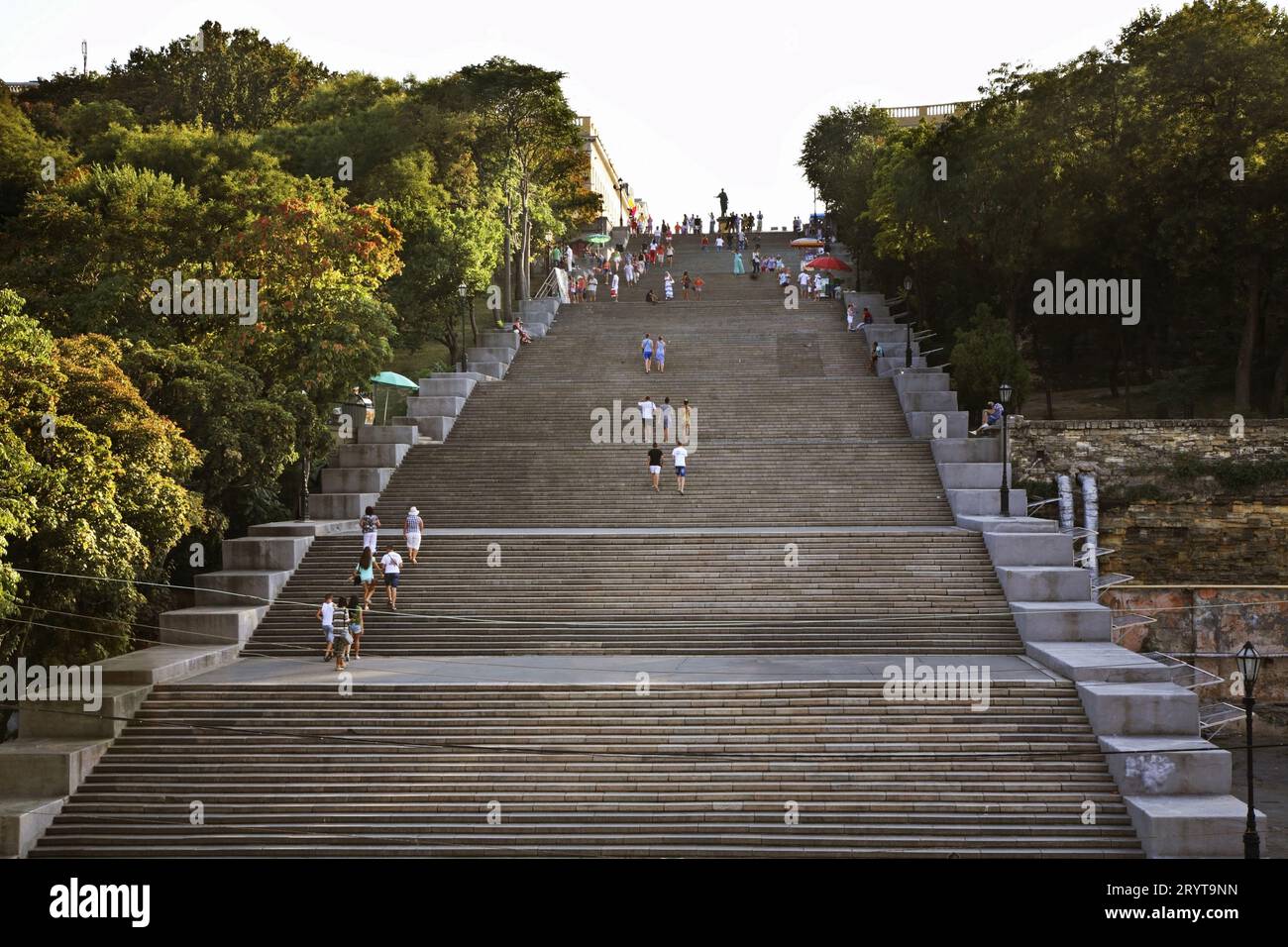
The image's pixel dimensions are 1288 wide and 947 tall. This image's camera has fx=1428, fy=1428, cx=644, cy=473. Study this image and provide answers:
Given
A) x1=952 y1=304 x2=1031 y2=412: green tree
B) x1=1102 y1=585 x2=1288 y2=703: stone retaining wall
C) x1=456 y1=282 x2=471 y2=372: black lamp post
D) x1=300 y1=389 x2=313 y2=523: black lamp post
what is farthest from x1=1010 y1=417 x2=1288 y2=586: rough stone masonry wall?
x1=300 y1=389 x2=313 y2=523: black lamp post

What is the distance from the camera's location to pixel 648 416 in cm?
3672

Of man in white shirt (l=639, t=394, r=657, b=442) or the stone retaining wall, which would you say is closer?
the stone retaining wall

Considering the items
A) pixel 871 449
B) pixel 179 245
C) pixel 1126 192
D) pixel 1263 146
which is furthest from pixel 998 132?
pixel 179 245

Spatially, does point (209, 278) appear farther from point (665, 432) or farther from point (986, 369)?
point (986, 369)

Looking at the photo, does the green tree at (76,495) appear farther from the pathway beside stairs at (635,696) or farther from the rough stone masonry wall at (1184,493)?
the rough stone masonry wall at (1184,493)

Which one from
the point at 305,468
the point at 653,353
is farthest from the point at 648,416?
the point at 305,468

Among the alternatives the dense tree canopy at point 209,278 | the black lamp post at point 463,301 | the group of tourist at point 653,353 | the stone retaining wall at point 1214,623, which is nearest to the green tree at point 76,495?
the dense tree canopy at point 209,278

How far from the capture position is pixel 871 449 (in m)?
35.0

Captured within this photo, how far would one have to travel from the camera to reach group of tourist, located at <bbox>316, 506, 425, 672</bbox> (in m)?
24.3

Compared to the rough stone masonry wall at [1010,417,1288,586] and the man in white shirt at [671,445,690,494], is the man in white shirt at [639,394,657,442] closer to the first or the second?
the man in white shirt at [671,445,690,494]

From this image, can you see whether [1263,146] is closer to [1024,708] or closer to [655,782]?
[1024,708]

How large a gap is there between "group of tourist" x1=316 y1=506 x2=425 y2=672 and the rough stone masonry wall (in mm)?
17748

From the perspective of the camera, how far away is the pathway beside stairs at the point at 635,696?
19.1m

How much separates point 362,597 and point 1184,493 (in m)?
22.5
